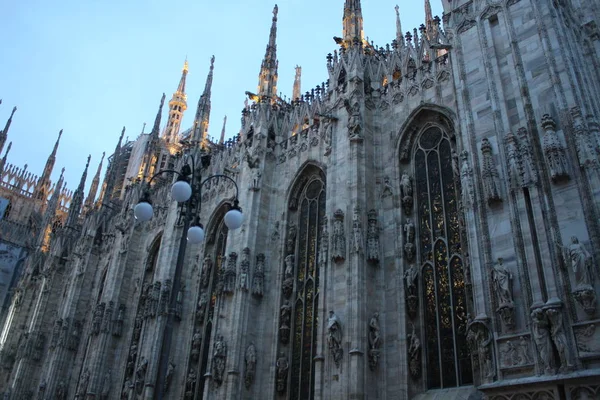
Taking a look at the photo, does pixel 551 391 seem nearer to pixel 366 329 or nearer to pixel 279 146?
pixel 366 329

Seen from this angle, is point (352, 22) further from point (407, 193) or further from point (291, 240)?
point (291, 240)

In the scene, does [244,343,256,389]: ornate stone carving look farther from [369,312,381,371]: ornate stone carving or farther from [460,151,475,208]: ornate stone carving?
[460,151,475,208]: ornate stone carving

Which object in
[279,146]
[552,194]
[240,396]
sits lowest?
[240,396]

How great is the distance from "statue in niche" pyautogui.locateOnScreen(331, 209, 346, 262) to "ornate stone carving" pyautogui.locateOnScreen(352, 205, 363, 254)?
0.48 m

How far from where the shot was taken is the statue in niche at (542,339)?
35.4ft

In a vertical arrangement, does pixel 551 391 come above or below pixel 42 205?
below

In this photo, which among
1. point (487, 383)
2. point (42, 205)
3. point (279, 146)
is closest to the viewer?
point (487, 383)

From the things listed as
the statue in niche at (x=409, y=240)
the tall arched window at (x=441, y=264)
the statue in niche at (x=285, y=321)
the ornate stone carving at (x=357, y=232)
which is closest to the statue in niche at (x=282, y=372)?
the statue in niche at (x=285, y=321)

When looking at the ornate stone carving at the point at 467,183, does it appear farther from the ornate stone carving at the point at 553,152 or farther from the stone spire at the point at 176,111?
the stone spire at the point at 176,111

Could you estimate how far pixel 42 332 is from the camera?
36750 millimetres

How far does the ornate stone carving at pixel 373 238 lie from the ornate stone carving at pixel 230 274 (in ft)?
21.2

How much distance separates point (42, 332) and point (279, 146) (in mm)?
23899

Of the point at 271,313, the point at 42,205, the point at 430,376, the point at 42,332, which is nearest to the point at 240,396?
the point at 271,313

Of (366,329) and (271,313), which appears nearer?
(366,329)
